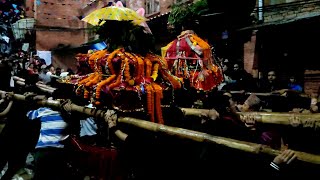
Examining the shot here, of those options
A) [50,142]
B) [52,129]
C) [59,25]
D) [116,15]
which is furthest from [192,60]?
[59,25]

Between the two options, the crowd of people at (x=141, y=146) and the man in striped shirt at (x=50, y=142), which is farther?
the man in striped shirt at (x=50, y=142)

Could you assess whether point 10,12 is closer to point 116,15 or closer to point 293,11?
point 293,11

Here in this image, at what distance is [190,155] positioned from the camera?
3869 mm

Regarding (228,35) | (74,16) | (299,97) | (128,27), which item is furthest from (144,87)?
(74,16)

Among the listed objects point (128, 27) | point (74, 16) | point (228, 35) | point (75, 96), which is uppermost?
point (74, 16)

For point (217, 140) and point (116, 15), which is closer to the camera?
point (217, 140)

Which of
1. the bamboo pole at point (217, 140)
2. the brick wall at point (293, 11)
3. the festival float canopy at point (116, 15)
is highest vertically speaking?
the brick wall at point (293, 11)

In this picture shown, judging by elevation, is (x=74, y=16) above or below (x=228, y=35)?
above

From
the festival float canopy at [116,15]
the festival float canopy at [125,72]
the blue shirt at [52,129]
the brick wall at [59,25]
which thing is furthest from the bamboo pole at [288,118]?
the brick wall at [59,25]

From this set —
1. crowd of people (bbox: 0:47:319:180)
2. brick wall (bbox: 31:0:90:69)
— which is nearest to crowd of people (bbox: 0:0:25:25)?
brick wall (bbox: 31:0:90:69)

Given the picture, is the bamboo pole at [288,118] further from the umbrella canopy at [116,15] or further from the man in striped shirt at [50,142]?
the man in striped shirt at [50,142]

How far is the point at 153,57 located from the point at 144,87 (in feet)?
1.95

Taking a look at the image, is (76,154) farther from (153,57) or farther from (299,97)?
(299,97)

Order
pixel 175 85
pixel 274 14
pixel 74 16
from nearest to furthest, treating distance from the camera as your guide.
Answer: pixel 175 85 → pixel 274 14 → pixel 74 16
